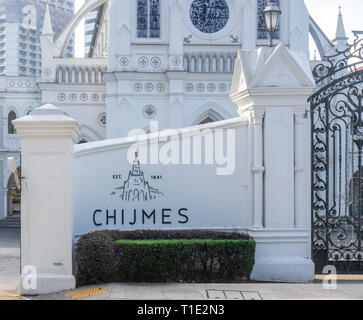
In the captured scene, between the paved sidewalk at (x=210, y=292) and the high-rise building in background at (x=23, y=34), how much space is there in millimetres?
98730

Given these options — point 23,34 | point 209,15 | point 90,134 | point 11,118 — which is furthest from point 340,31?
point 23,34

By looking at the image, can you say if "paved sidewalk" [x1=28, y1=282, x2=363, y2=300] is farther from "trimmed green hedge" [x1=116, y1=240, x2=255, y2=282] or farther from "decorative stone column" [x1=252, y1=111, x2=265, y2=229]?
"decorative stone column" [x1=252, y1=111, x2=265, y2=229]

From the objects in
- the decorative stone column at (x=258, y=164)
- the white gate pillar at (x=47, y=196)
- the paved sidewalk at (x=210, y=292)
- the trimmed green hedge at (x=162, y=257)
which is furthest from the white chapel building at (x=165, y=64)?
the paved sidewalk at (x=210, y=292)

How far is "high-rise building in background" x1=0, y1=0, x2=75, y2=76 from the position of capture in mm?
107000

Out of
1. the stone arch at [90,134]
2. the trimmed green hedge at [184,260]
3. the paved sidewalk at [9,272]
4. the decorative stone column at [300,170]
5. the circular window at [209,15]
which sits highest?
the circular window at [209,15]

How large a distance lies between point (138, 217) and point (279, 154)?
250cm

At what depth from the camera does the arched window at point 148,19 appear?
34.7 metres

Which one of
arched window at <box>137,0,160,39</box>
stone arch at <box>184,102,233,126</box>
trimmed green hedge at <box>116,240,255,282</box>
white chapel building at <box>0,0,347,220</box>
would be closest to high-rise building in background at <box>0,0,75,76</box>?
white chapel building at <box>0,0,347,220</box>

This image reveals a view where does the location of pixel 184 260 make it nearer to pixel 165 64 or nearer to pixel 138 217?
pixel 138 217

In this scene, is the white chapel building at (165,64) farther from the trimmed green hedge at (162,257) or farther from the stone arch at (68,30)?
the trimmed green hedge at (162,257)

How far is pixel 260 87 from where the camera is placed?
10.9m

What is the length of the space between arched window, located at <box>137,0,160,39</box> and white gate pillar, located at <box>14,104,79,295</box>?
25725 millimetres
